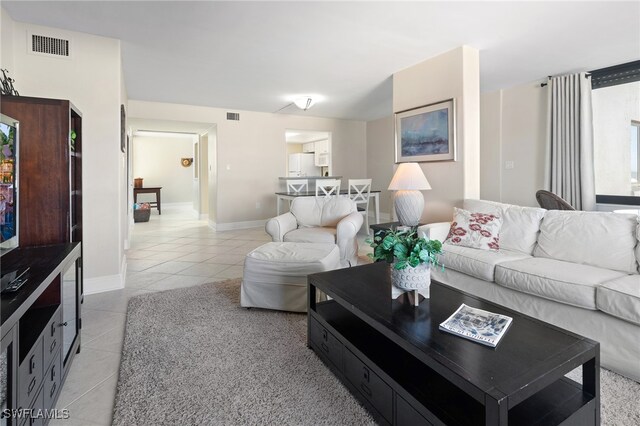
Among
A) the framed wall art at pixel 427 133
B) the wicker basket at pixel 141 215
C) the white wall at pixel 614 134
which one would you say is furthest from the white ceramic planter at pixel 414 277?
the wicker basket at pixel 141 215

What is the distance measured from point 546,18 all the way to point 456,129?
110 cm

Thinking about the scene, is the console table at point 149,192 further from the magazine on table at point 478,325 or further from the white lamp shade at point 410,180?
the magazine on table at point 478,325

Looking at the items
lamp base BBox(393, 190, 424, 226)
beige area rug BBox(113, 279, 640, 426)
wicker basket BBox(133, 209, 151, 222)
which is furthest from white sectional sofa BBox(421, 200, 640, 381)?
wicker basket BBox(133, 209, 151, 222)

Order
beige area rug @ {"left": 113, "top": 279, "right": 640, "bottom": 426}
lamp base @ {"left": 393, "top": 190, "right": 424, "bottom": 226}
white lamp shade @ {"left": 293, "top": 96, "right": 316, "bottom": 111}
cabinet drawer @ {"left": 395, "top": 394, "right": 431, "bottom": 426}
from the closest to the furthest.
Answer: cabinet drawer @ {"left": 395, "top": 394, "right": 431, "bottom": 426} → beige area rug @ {"left": 113, "top": 279, "right": 640, "bottom": 426} → lamp base @ {"left": 393, "top": 190, "right": 424, "bottom": 226} → white lamp shade @ {"left": 293, "top": 96, "right": 316, "bottom": 111}

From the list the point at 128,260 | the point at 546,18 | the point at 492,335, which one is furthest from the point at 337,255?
the point at 128,260

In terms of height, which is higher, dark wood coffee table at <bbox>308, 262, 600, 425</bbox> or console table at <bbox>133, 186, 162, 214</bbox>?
console table at <bbox>133, 186, 162, 214</bbox>

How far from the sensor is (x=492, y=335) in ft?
3.91

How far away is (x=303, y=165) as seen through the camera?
10523 millimetres

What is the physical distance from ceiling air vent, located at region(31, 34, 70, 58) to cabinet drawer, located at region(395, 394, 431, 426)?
3.62 m

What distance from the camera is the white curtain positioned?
3.98 meters

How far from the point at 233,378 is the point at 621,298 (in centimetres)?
197

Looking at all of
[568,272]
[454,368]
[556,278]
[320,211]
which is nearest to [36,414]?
[454,368]

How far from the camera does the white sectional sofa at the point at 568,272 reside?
1652 mm

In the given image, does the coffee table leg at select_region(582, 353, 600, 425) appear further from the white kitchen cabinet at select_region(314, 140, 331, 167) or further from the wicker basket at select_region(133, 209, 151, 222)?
the white kitchen cabinet at select_region(314, 140, 331, 167)
